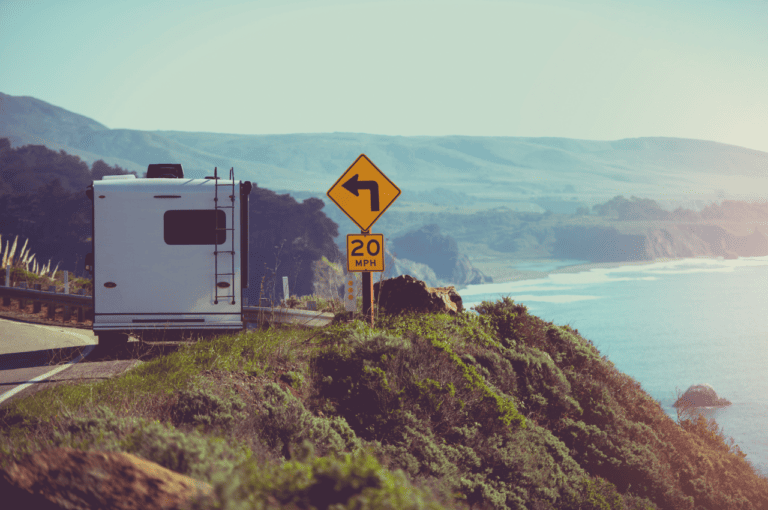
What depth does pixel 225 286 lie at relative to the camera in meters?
9.92

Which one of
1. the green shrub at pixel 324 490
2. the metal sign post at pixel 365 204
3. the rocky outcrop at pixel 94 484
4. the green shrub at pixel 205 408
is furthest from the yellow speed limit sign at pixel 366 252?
the green shrub at pixel 324 490

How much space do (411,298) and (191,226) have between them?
3702mm

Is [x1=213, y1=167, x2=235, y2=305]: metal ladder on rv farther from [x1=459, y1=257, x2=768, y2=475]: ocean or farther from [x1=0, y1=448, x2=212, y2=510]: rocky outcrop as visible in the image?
[x1=459, y1=257, x2=768, y2=475]: ocean

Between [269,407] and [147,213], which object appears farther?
[147,213]

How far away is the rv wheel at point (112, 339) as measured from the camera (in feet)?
33.1

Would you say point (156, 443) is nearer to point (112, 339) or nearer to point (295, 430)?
point (295, 430)

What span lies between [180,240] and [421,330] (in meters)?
4.24

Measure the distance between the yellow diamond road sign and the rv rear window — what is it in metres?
2.01

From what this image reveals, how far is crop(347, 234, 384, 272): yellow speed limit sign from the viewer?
29.9 ft

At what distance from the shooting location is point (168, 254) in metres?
9.89

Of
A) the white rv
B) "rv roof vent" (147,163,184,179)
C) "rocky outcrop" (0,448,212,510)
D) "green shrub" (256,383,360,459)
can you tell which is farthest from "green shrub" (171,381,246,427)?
"rv roof vent" (147,163,184,179)

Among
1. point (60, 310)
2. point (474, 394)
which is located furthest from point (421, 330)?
point (60, 310)

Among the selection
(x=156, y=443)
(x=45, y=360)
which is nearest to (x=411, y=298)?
(x=45, y=360)

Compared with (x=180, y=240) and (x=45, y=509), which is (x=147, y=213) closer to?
(x=180, y=240)
